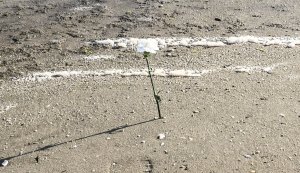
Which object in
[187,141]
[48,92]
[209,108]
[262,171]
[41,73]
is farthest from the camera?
[41,73]

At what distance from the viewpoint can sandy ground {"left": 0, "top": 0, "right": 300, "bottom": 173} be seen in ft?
10.8

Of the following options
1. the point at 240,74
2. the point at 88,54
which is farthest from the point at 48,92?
the point at 240,74

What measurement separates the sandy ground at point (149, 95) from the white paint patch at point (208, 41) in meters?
0.10

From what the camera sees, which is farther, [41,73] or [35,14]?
[35,14]

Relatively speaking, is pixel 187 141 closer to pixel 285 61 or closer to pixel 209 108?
pixel 209 108

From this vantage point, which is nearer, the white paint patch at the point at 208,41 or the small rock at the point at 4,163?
the small rock at the point at 4,163

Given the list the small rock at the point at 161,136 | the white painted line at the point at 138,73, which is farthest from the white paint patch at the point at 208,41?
the small rock at the point at 161,136

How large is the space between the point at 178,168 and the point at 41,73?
181 cm

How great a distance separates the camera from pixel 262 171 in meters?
3.13

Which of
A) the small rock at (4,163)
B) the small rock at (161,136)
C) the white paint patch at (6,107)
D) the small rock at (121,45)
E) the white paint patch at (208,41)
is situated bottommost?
the small rock at (4,163)

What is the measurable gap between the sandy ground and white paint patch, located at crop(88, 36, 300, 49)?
0.10 meters

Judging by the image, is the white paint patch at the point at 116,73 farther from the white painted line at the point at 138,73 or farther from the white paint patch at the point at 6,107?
the white paint patch at the point at 6,107

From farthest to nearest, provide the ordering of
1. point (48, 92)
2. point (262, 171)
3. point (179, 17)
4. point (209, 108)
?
point (179, 17) → point (48, 92) → point (209, 108) → point (262, 171)

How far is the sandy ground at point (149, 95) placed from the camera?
330 cm
